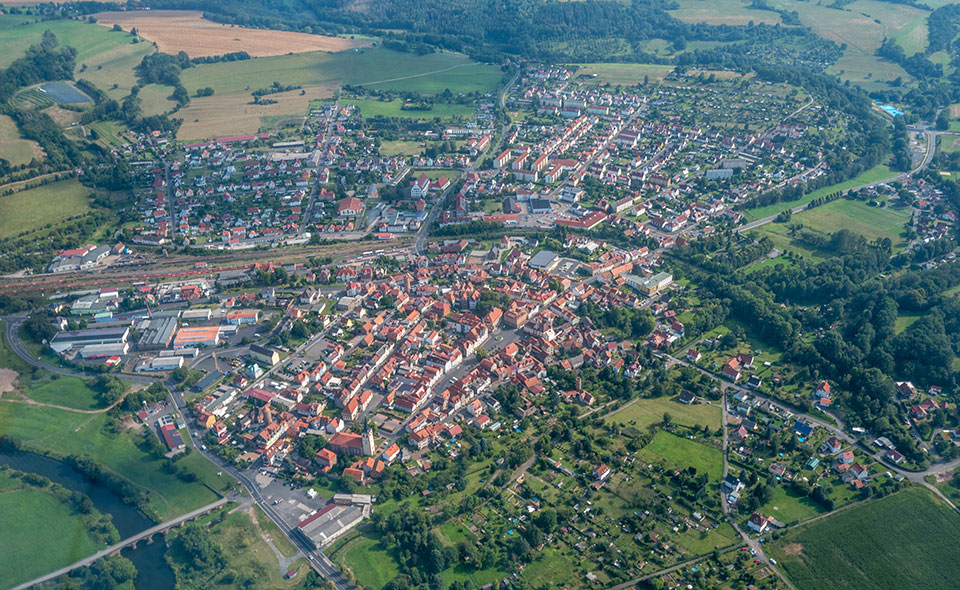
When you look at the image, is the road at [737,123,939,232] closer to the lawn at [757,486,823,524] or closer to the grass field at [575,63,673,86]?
the lawn at [757,486,823,524]

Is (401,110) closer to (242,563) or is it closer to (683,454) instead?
(683,454)

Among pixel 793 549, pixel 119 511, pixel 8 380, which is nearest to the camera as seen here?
pixel 793 549

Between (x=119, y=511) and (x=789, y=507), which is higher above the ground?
(x=119, y=511)

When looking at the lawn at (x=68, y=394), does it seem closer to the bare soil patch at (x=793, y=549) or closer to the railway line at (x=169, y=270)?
the railway line at (x=169, y=270)

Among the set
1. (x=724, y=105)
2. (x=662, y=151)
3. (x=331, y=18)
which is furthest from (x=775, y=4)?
(x=331, y=18)

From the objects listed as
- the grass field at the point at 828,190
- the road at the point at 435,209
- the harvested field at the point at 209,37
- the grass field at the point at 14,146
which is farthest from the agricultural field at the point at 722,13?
the grass field at the point at 14,146

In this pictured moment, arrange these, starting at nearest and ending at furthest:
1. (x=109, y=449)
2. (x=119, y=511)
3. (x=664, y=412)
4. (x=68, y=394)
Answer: (x=119, y=511) → (x=109, y=449) → (x=664, y=412) → (x=68, y=394)

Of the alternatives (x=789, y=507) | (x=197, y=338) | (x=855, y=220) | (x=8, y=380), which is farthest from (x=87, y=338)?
(x=855, y=220)
